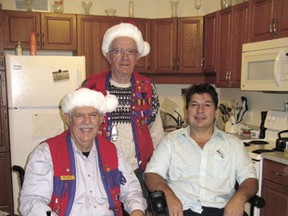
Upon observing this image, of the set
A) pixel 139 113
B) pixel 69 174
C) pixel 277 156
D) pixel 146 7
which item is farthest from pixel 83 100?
pixel 146 7

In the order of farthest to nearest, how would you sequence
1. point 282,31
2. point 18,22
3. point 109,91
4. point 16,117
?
point 18,22
point 16,117
point 282,31
point 109,91

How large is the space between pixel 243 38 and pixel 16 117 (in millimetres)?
2299

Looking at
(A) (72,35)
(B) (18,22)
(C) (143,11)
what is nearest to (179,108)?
(C) (143,11)

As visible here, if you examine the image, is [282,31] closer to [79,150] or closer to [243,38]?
[243,38]

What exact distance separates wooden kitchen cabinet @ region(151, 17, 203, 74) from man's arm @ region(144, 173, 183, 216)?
6.72 feet

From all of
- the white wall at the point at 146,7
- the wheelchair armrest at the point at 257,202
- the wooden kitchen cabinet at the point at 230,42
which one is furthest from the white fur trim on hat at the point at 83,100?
the white wall at the point at 146,7

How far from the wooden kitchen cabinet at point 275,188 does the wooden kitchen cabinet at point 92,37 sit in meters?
2.06

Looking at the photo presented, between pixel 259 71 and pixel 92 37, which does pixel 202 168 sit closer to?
pixel 259 71

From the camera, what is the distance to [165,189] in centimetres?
166

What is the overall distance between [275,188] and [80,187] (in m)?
1.51

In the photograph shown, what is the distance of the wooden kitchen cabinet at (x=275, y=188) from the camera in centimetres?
217

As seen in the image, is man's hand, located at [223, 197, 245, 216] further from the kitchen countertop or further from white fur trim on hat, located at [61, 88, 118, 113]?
white fur trim on hat, located at [61, 88, 118, 113]

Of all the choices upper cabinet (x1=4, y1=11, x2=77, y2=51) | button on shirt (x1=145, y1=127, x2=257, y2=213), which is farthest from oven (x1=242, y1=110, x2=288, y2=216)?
upper cabinet (x1=4, y1=11, x2=77, y2=51)

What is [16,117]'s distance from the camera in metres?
2.86
